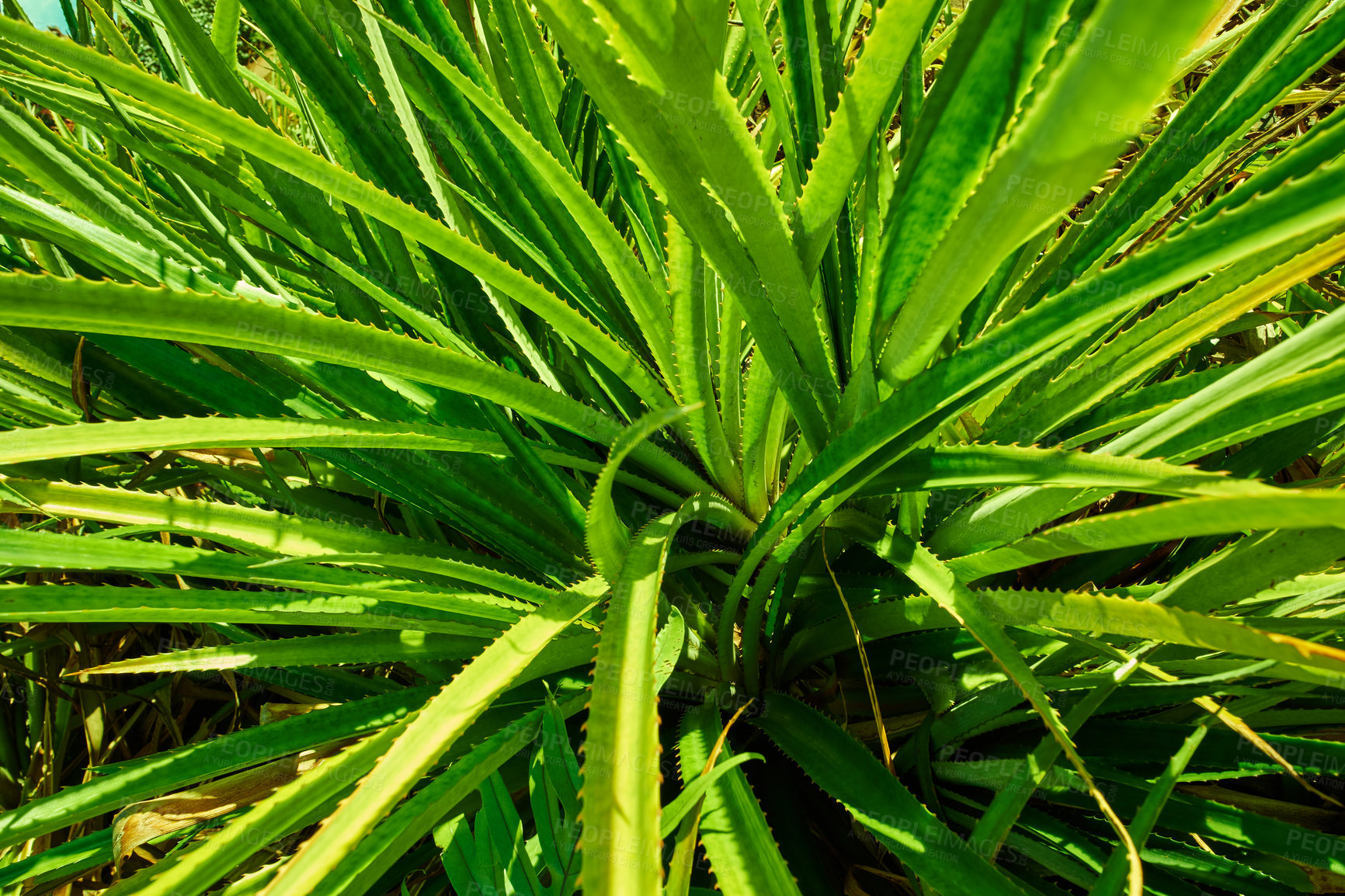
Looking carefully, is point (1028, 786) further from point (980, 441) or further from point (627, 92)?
point (627, 92)

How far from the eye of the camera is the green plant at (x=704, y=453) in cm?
42

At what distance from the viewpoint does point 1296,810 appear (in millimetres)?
717

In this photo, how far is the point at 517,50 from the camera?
0.85 m

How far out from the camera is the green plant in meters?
0.42

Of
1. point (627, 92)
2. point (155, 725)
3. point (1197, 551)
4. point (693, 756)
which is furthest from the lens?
point (155, 725)

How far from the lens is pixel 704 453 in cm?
74

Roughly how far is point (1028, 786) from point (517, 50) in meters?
0.88

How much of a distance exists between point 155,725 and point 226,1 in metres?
1.02

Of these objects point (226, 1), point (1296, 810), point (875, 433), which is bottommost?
point (1296, 810)

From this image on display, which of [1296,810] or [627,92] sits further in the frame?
[1296,810]

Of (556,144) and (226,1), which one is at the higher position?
(226,1)

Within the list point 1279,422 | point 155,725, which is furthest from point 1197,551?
point 155,725

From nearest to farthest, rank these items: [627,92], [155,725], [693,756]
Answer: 1. [627,92]
2. [693,756]
3. [155,725]

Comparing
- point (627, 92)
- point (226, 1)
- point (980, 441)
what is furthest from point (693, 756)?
point (226, 1)
